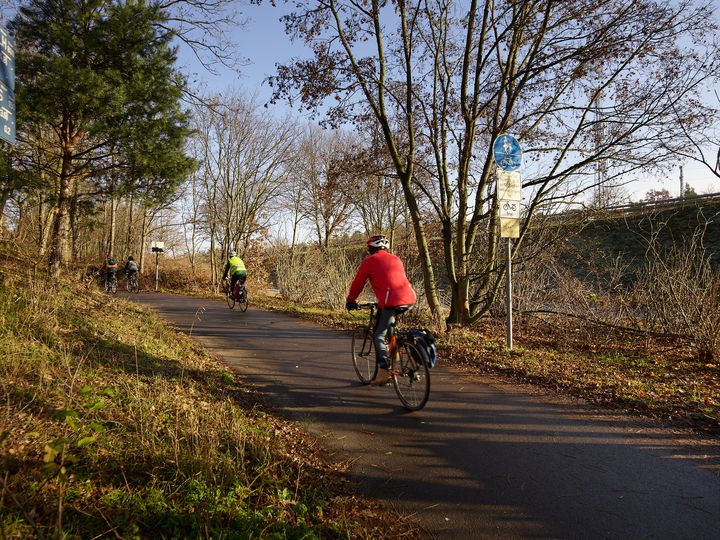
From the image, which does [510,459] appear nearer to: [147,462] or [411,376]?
[411,376]

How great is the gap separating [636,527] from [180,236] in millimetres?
46120

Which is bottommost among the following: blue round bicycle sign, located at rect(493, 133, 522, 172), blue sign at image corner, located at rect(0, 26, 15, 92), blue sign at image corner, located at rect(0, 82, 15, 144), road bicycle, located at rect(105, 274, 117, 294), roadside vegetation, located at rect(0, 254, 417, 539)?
roadside vegetation, located at rect(0, 254, 417, 539)

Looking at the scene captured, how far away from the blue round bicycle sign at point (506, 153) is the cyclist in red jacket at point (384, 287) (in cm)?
370

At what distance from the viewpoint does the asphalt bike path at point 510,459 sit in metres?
2.86

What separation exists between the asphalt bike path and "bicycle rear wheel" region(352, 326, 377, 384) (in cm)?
22

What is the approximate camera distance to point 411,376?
17.0ft

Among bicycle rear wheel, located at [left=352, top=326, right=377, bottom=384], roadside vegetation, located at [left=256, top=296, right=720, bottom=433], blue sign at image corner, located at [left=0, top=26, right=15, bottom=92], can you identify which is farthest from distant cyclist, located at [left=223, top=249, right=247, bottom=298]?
blue sign at image corner, located at [left=0, top=26, right=15, bottom=92]

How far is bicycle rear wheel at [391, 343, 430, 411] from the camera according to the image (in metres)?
4.99

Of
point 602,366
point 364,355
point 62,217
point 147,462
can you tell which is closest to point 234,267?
point 62,217

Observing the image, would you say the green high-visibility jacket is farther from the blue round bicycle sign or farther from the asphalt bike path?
the blue round bicycle sign

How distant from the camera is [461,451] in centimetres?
390

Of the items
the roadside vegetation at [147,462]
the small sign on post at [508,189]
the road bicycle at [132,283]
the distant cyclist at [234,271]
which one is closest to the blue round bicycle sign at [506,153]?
the small sign on post at [508,189]

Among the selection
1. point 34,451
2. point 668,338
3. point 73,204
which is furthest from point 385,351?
point 73,204

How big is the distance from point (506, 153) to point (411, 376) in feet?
16.3
